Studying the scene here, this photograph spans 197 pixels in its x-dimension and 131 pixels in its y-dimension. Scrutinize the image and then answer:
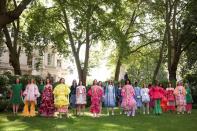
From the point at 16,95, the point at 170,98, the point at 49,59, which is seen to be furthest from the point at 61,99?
the point at 49,59

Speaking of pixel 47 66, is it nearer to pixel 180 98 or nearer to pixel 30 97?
pixel 180 98

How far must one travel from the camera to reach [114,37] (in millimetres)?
43031

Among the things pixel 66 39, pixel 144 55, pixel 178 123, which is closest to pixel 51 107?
pixel 178 123

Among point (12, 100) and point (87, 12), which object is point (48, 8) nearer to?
point (87, 12)

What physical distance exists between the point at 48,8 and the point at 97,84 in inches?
837

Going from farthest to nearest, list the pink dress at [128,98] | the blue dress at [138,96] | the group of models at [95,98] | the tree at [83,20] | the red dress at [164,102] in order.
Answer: the tree at [83,20]
the red dress at [164,102]
the blue dress at [138,96]
the pink dress at [128,98]
the group of models at [95,98]

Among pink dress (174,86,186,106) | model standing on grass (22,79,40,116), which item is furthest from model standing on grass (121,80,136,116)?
model standing on grass (22,79,40,116)

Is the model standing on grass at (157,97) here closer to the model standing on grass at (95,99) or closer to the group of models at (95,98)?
the group of models at (95,98)

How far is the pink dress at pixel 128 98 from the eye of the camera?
2527cm

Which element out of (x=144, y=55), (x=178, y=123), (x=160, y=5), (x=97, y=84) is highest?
(x=160, y=5)

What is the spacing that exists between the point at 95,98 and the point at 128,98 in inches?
76.8

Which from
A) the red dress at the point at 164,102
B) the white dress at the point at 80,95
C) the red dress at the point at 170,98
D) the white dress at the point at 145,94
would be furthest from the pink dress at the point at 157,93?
the white dress at the point at 80,95

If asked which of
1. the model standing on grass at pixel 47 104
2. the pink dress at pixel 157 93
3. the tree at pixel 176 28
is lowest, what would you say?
the model standing on grass at pixel 47 104

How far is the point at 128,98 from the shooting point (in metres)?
25.5
